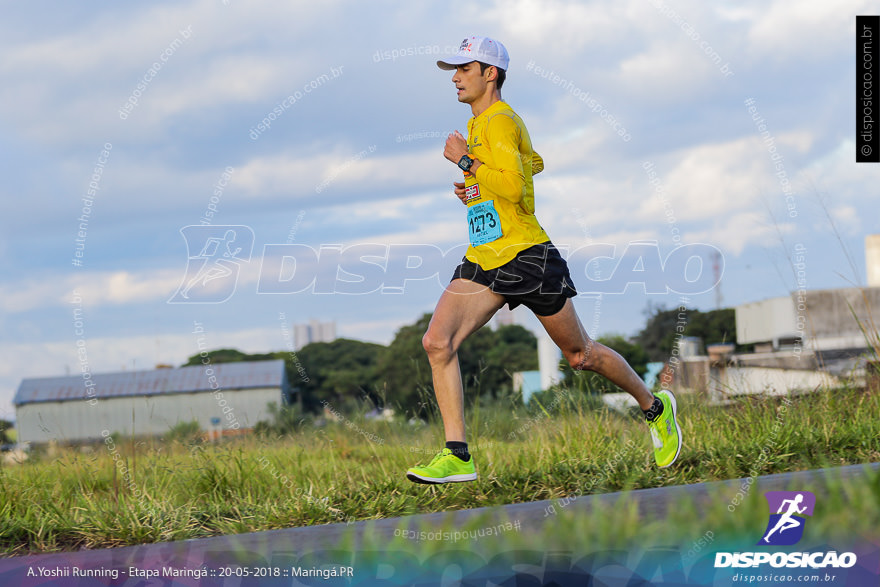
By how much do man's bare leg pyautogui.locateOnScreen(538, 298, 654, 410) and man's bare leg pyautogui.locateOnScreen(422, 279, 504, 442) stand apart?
306mm

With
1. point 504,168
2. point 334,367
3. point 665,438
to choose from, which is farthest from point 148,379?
point 504,168

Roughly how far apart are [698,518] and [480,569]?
34.5 inches

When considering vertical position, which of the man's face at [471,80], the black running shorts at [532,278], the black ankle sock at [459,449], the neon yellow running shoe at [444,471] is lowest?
the neon yellow running shoe at [444,471]

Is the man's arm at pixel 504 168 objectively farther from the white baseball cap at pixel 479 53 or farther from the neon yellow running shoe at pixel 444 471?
the neon yellow running shoe at pixel 444 471

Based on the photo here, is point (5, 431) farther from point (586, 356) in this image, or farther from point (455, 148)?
point (586, 356)

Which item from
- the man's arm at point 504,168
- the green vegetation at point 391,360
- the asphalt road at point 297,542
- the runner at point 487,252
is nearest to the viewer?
the asphalt road at point 297,542

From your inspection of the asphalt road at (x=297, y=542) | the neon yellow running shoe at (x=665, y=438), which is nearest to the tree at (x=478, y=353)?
the neon yellow running shoe at (x=665, y=438)

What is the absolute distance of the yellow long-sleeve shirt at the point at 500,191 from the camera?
13.0 feet

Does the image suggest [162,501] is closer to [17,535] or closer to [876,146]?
[17,535]

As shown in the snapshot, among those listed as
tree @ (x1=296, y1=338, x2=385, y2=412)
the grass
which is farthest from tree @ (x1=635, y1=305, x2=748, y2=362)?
the grass

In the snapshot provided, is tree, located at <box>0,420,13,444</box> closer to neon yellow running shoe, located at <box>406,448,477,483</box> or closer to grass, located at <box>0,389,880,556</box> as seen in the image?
grass, located at <box>0,389,880,556</box>

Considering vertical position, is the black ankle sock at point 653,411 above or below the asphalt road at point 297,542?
above

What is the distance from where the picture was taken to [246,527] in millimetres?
4258

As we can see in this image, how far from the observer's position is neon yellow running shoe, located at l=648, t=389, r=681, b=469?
472 cm
